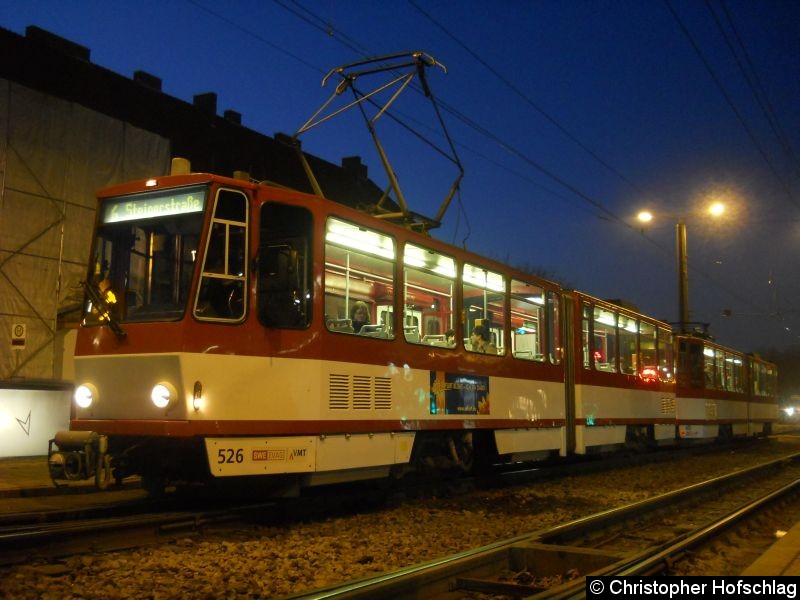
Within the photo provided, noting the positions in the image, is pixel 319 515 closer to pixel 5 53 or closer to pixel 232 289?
pixel 232 289

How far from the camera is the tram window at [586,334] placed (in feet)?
49.1

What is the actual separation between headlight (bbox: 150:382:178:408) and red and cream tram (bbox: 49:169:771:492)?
0.5 inches

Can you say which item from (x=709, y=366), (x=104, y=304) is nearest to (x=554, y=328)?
(x=104, y=304)

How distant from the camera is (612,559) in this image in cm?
662

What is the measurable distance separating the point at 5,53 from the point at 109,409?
1203 cm

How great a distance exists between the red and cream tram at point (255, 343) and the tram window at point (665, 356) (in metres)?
10.6

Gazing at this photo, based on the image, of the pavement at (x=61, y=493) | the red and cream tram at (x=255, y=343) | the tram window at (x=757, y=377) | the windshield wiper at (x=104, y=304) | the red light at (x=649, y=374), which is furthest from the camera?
the tram window at (x=757, y=377)

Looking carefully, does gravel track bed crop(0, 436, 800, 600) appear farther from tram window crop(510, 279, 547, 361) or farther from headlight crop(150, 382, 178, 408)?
tram window crop(510, 279, 547, 361)

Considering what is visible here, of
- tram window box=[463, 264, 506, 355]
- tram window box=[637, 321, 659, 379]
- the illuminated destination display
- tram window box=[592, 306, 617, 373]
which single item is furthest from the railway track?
tram window box=[637, 321, 659, 379]

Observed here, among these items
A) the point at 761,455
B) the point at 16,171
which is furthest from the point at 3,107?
the point at 761,455

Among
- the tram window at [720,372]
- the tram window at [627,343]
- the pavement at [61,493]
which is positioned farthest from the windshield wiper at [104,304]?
the tram window at [720,372]

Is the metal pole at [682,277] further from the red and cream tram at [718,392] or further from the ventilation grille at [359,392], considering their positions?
the ventilation grille at [359,392]

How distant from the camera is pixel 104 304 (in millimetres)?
7910

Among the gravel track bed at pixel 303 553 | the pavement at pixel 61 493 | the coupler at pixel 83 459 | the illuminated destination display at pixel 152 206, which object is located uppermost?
the illuminated destination display at pixel 152 206
